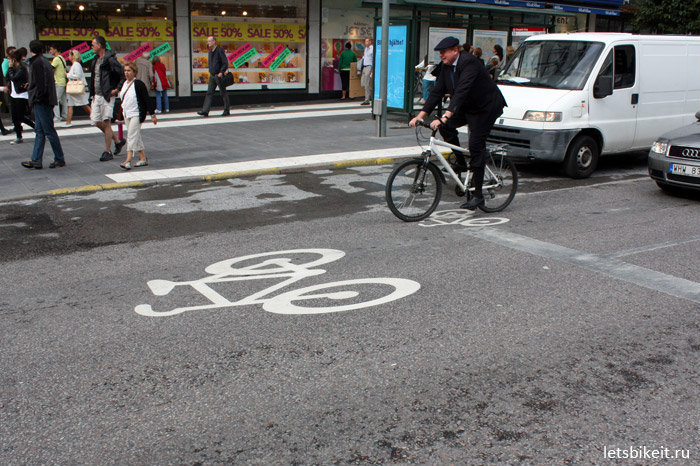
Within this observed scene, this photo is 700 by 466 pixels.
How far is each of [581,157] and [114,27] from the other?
1342 centimetres

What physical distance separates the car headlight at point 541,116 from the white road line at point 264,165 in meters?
2.63

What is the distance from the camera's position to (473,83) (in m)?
8.00

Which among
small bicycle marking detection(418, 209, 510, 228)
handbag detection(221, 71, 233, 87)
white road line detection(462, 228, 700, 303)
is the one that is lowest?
white road line detection(462, 228, 700, 303)

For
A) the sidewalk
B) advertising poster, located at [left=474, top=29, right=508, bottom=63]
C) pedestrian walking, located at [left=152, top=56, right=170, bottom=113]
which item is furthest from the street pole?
pedestrian walking, located at [left=152, top=56, right=170, bottom=113]

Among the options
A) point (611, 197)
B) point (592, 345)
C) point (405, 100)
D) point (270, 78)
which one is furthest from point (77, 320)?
point (270, 78)

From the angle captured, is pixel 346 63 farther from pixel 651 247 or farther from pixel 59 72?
pixel 651 247

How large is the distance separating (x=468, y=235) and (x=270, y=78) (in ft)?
51.5

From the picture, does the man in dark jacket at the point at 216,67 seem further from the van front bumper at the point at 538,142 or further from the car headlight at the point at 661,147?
the car headlight at the point at 661,147

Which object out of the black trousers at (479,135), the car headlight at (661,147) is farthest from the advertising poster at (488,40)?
the black trousers at (479,135)

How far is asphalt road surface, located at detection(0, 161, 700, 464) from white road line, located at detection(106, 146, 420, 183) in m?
2.33

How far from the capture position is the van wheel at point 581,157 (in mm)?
10672

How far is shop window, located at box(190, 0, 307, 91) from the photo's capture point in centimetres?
2041

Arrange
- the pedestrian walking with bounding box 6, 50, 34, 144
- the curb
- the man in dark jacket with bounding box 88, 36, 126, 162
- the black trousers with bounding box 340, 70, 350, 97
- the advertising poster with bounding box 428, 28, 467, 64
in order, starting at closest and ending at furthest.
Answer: the curb
the man in dark jacket with bounding box 88, 36, 126, 162
the pedestrian walking with bounding box 6, 50, 34, 144
the advertising poster with bounding box 428, 28, 467, 64
the black trousers with bounding box 340, 70, 350, 97

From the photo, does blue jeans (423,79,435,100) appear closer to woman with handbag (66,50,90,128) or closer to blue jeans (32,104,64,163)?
woman with handbag (66,50,90,128)
